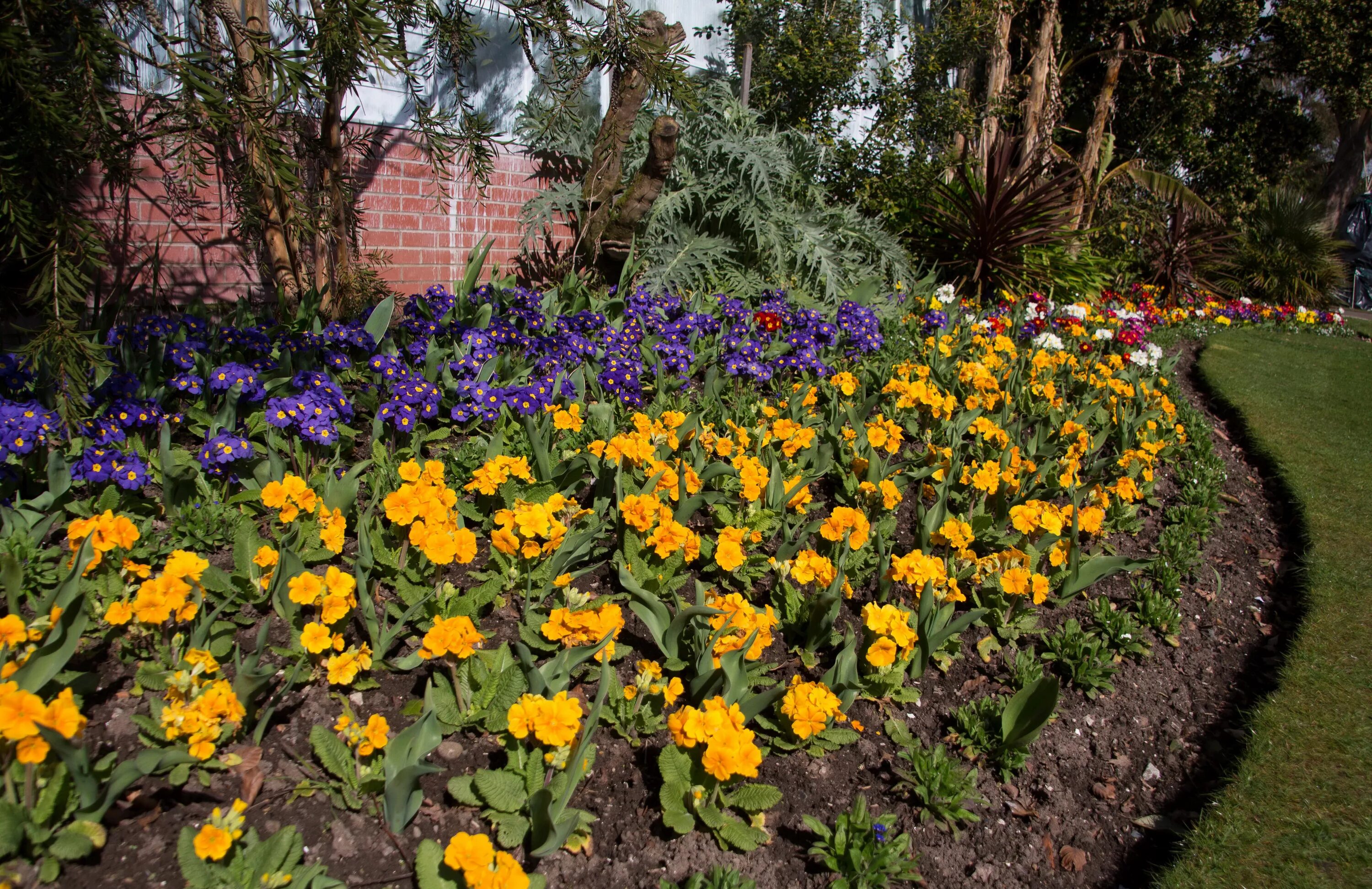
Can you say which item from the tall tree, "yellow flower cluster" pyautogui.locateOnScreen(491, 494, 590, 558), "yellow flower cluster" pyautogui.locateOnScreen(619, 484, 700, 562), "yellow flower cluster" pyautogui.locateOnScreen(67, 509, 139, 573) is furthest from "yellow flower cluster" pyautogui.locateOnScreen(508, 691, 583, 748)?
the tall tree

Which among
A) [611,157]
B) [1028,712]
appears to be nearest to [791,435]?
[1028,712]

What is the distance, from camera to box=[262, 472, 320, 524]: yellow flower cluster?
7.70ft

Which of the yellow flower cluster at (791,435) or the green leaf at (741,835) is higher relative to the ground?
the yellow flower cluster at (791,435)

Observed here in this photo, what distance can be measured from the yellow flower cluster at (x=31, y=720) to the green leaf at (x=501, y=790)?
0.79 m

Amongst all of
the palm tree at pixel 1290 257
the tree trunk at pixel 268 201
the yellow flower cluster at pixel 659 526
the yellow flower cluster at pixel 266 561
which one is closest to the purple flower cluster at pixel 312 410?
the yellow flower cluster at pixel 266 561

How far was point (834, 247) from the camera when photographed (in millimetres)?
6480

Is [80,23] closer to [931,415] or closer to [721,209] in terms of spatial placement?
[931,415]

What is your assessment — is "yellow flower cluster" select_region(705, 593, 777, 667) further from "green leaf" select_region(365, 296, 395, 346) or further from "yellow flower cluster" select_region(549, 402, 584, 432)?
"green leaf" select_region(365, 296, 395, 346)

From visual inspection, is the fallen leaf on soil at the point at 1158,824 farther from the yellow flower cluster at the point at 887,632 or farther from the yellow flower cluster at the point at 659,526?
the yellow flower cluster at the point at 659,526

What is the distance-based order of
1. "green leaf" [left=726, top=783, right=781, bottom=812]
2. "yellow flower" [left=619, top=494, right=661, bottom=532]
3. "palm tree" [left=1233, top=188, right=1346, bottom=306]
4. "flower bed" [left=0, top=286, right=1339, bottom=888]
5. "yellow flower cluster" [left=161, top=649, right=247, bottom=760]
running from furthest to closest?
"palm tree" [left=1233, top=188, right=1346, bottom=306] < "yellow flower" [left=619, top=494, right=661, bottom=532] < "green leaf" [left=726, top=783, right=781, bottom=812] < "flower bed" [left=0, top=286, right=1339, bottom=888] < "yellow flower cluster" [left=161, top=649, right=247, bottom=760]

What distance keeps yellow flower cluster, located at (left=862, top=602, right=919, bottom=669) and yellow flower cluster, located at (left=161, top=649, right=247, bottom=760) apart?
61.6 inches

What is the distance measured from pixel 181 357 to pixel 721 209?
12.6 feet

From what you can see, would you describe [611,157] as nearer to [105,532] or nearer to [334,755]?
[105,532]

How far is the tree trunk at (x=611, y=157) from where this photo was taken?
17.8ft
